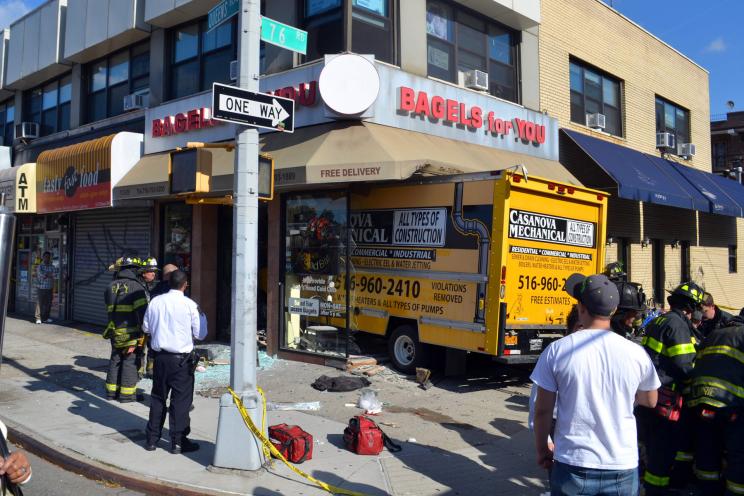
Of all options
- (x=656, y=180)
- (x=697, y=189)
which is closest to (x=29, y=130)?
(x=656, y=180)

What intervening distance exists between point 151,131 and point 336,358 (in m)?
7.06

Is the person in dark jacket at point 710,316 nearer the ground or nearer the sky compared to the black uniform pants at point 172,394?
nearer the sky

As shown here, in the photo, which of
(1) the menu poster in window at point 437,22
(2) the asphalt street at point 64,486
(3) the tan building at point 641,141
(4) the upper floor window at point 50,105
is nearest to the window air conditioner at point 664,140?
(3) the tan building at point 641,141

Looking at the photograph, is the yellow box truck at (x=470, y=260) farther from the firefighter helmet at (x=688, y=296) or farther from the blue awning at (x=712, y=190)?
the blue awning at (x=712, y=190)

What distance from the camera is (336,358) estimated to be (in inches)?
405

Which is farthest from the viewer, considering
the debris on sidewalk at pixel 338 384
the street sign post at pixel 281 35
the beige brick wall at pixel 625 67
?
the beige brick wall at pixel 625 67

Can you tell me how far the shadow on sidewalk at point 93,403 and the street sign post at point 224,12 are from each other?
14.0 feet

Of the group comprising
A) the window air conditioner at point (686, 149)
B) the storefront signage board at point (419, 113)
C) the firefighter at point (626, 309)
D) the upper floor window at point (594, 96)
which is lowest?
the firefighter at point (626, 309)

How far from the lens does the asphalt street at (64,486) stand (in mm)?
5598

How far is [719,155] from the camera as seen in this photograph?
119 feet

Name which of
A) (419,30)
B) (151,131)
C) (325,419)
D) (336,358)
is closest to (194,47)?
(151,131)

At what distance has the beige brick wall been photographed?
1455 centimetres

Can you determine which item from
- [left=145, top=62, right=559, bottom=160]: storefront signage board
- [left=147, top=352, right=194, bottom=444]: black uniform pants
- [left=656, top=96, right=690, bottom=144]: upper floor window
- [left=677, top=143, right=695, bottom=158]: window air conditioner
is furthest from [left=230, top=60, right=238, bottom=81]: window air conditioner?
[left=677, top=143, right=695, bottom=158]: window air conditioner

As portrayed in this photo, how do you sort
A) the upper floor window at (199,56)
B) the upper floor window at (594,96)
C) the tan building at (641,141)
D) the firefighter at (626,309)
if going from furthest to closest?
the upper floor window at (594,96), the tan building at (641,141), the upper floor window at (199,56), the firefighter at (626,309)
